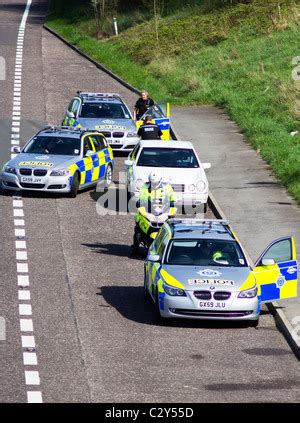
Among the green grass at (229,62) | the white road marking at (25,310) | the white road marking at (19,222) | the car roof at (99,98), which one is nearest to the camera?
the white road marking at (25,310)

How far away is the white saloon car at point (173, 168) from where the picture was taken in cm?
3009

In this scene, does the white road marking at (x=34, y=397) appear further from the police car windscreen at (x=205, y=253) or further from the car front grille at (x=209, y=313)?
the police car windscreen at (x=205, y=253)

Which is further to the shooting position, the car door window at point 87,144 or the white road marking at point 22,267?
the car door window at point 87,144

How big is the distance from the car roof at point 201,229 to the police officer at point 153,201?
244 cm

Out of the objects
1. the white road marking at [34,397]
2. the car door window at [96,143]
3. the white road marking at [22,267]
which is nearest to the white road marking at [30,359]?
the white road marking at [34,397]

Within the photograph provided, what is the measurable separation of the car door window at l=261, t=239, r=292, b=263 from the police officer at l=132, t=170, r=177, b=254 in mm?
3846

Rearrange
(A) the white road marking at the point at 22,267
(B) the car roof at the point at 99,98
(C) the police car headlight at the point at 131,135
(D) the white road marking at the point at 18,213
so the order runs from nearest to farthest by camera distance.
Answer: (A) the white road marking at the point at 22,267 → (D) the white road marking at the point at 18,213 → (C) the police car headlight at the point at 131,135 → (B) the car roof at the point at 99,98

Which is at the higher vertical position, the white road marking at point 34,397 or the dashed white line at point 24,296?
the white road marking at point 34,397

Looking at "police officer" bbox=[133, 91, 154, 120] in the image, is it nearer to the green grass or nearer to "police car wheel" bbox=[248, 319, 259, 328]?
the green grass

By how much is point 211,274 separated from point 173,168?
10.2m

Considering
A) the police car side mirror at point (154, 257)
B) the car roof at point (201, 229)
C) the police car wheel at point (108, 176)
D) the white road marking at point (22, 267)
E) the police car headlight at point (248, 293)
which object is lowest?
the police car wheel at point (108, 176)

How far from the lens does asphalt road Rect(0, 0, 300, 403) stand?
17391 millimetres

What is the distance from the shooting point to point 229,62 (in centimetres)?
4991
